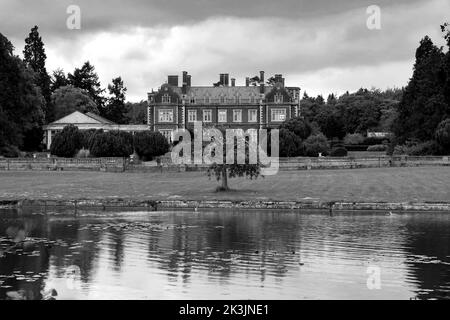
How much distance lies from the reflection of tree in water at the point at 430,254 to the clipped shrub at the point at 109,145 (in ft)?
135

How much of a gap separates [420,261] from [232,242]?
4.94 m

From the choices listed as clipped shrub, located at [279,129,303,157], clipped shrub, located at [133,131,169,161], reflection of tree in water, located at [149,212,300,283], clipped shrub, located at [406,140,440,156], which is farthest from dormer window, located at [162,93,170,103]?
reflection of tree in water, located at [149,212,300,283]

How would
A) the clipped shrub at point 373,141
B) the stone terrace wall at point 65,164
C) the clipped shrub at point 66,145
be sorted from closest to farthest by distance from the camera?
the stone terrace wall at point 65,164 → the clipped shrub at point 66,145 → the clipped shrub at point 373,141

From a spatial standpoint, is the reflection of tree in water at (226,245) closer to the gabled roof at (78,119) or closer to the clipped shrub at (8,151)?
the clipped shrub at (8,151)

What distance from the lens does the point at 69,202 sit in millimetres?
29656

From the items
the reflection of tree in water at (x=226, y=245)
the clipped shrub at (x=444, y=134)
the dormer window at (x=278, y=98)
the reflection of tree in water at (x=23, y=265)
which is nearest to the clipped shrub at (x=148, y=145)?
the clipped shrub at (x=444, y=134)

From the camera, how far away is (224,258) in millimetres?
14977

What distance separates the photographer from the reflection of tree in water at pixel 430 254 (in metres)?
11.8

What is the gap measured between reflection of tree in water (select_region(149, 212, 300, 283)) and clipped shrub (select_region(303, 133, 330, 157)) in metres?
48.1

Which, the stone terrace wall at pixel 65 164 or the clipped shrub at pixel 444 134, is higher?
the clipped shrub at pixel 444 134

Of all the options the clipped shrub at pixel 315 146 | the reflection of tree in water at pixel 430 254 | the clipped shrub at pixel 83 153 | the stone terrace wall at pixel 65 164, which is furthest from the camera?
the clipped shrub at pixel 315 146

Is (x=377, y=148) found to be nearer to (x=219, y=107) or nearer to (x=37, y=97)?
(x=219, y=107)
